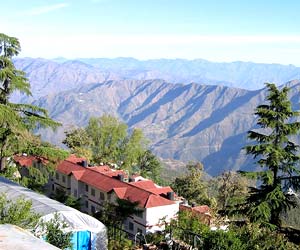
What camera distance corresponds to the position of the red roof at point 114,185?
127ft

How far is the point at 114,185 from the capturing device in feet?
139

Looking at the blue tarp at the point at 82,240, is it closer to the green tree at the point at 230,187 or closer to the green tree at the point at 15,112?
the green tree at the point at 15,112

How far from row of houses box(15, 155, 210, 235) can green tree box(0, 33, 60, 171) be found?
14.7m

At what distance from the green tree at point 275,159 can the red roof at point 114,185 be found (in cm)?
1768

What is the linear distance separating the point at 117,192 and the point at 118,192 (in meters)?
0.11

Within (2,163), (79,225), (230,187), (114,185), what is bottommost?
(230,187)

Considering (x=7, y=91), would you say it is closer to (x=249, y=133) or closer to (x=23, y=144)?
(x=23, y=144)

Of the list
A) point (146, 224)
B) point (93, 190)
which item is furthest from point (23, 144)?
point (93, 190)

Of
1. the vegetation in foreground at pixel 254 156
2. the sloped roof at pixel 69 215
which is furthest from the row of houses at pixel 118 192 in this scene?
the sloped roof at pixel 69 215

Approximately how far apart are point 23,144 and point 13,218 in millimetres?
7558

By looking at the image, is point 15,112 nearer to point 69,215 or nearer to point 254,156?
point 69,215

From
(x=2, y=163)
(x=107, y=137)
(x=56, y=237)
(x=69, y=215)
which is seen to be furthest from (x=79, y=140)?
(x=56, y=237)

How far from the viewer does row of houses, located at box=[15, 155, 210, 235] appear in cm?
3800

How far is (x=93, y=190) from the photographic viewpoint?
4512cm
